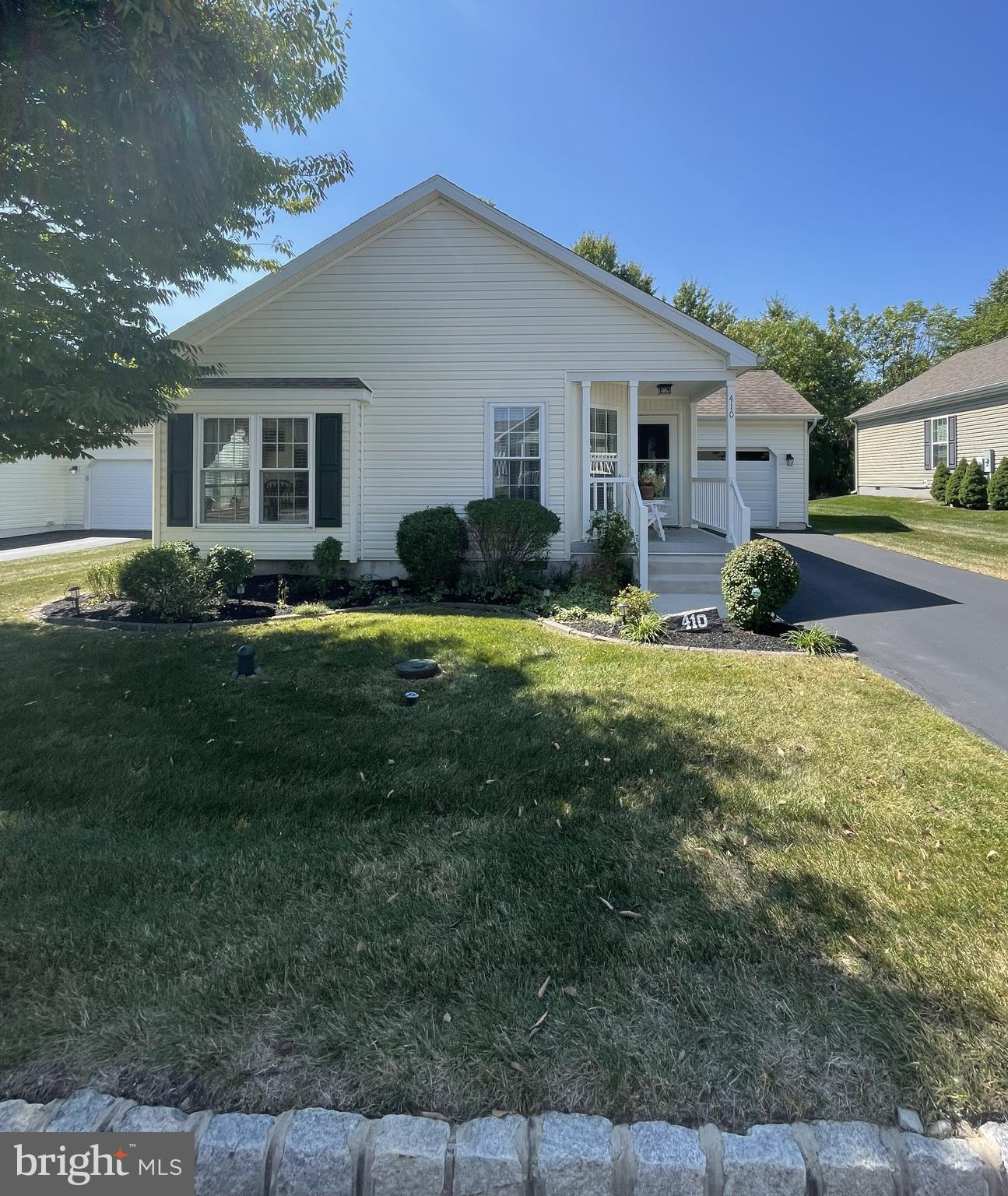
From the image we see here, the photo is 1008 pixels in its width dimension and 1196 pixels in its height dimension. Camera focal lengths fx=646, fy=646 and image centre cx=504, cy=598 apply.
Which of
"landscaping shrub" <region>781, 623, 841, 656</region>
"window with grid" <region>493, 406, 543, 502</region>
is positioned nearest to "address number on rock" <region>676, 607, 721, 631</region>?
"landscaping shrub" <region>781, 623, 841, 656</region>

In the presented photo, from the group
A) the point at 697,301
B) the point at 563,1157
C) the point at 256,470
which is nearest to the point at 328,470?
the point at 256,470

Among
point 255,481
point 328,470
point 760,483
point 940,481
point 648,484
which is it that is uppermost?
point 940,481

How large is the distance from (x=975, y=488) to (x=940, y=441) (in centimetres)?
379

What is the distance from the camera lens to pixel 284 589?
9.49 m

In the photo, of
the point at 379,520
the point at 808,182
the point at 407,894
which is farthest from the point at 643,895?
the point at 808,182

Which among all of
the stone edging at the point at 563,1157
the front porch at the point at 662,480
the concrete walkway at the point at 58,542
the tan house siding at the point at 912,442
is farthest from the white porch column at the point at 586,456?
the tan house siding at the point at 912,442

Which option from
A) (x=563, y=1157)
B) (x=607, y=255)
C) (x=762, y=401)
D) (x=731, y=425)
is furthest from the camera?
(x=607, y=255)

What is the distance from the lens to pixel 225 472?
1023 centimetres

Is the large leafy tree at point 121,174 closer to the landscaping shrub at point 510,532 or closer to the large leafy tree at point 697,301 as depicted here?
the landscaping shrub at point 510,532

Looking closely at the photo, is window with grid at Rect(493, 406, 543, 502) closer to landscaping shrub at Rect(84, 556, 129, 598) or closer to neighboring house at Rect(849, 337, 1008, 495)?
landscaping shrub at Rect(84, 556, 129, 598)

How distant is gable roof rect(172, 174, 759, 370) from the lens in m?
10.2

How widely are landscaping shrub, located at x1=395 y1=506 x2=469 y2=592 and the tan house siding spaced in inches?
742

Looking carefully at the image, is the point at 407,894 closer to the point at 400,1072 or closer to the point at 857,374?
the point at 400,1072

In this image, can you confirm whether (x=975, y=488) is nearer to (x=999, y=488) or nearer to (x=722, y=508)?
(x=999, y=488)
